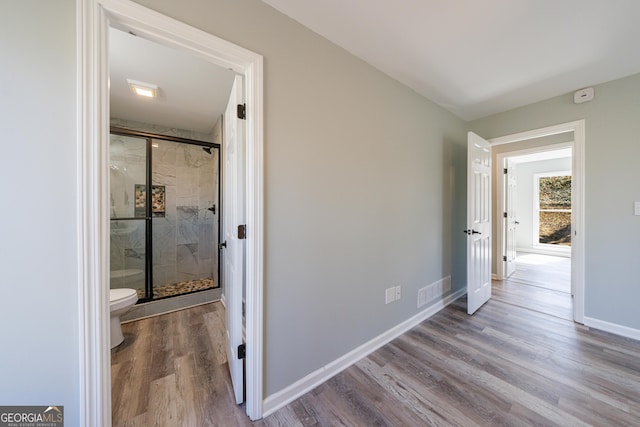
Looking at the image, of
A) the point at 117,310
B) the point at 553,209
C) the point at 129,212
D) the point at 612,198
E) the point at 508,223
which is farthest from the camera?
the point at 553,209

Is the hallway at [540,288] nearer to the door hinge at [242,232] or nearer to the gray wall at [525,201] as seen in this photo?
the gray wall at [525,201]

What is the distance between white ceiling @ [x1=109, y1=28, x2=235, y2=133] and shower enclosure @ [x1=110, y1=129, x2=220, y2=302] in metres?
0.30

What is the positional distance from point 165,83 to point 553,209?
8.86m

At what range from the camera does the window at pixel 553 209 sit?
234 inches

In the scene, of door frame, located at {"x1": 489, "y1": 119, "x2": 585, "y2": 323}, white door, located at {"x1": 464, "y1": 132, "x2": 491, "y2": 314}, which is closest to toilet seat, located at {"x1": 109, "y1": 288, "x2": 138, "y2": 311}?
white door, located at {"x1": 464, "y1": 132, "x2": 491, "y2": 314}

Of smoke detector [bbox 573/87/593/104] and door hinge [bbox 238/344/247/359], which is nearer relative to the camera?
door hinge [bbox 238/344/247/359]

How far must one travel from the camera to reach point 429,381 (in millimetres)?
1624

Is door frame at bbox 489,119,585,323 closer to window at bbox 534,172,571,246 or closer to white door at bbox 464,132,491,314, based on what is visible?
white door at bbox 464,132,491,314

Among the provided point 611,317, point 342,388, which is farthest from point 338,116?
point 611,317

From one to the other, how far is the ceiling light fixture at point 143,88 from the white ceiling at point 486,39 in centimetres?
158

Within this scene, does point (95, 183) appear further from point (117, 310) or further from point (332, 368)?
point (332, 368)

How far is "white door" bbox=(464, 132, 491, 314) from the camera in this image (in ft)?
8.53

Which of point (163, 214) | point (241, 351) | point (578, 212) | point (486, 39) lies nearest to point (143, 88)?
point (163, 214)

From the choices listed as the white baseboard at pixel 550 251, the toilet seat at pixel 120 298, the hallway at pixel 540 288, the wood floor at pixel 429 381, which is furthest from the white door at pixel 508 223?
the toilet seat at pixel 120 298
